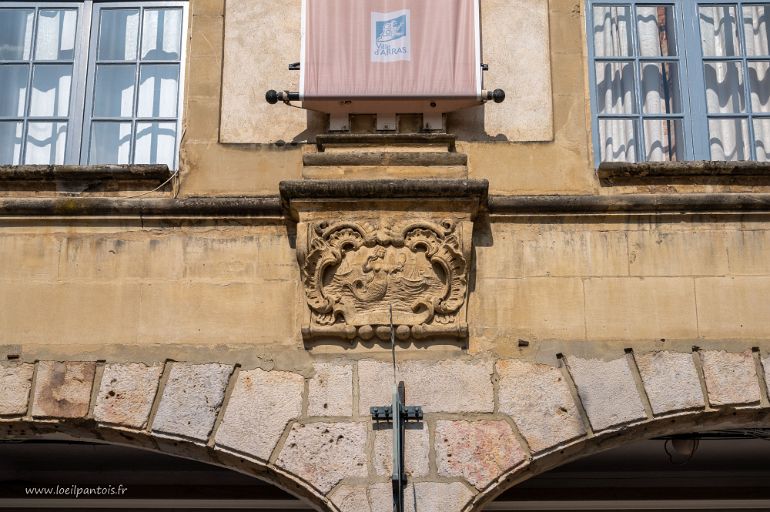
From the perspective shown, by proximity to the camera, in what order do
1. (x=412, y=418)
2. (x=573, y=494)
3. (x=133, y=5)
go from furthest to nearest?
1. (x=573, y=494)
2. (x=133, y=5)
3. (x=412, y=418)

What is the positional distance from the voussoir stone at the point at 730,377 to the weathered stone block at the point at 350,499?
6.79 feet

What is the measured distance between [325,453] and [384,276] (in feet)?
3.59

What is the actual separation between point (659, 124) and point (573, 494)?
2.91 m

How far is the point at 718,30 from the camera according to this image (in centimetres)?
829

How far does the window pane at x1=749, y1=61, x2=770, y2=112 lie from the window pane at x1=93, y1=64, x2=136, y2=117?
13.5 ft

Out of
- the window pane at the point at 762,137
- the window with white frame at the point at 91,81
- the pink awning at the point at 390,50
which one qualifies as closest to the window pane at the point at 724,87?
the window pane at the point at 762,137

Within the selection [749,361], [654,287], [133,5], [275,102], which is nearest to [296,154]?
[275,102]

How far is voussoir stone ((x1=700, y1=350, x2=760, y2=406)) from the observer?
7.09m

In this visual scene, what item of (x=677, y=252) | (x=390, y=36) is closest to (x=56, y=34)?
(x=390, y=36)

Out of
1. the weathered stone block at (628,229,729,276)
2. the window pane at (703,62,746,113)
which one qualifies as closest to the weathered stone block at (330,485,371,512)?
the weathered stone block at (628,229,729,276)

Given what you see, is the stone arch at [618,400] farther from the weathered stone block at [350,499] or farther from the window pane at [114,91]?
the window pane at [114,91]

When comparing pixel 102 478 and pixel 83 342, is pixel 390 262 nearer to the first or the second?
pixel 83 342

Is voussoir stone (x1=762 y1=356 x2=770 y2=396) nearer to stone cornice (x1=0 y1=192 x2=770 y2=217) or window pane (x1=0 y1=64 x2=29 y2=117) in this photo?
stone cornice (x1=0 y1=192 x2=770 y2=217)

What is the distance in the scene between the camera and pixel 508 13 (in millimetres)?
8164
